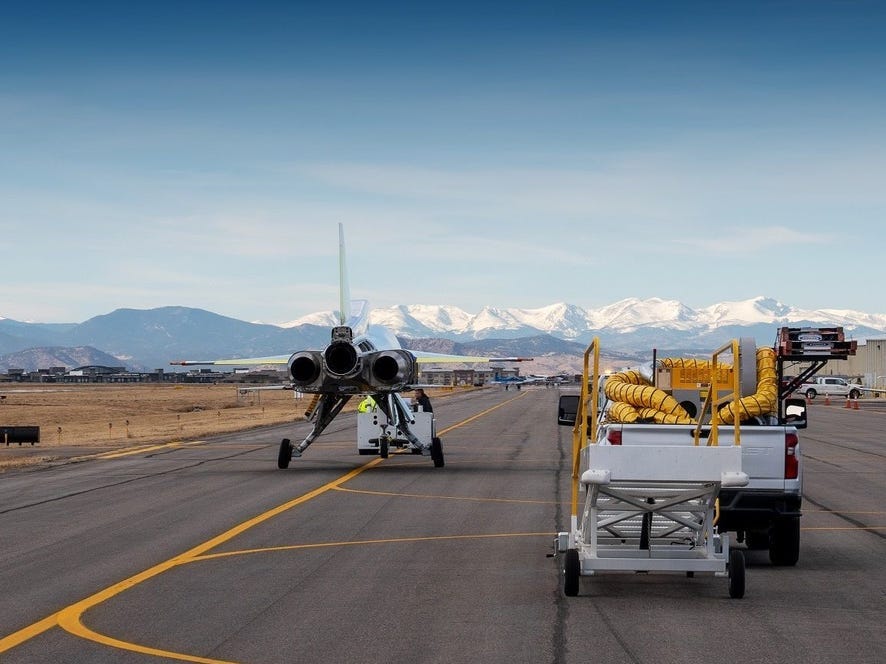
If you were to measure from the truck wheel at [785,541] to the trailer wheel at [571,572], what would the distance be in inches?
123

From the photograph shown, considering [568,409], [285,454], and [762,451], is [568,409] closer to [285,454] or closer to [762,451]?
[762,451]

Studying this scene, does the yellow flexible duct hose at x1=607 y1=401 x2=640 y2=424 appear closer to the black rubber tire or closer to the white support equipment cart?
the white support equipment cart

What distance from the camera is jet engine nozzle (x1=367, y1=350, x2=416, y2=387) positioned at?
2695cm

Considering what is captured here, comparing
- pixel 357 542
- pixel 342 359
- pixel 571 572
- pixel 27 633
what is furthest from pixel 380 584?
pixel 342 359

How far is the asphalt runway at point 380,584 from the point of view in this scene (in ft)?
32.3

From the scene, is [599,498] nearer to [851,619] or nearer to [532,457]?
[851,619]

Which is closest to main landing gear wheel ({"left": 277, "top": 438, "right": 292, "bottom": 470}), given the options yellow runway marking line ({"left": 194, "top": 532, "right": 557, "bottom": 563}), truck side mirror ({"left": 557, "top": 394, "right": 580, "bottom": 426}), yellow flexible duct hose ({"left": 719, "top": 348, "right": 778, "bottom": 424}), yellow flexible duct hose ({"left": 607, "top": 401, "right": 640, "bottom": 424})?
yellow runway marking line ({"left": 194, "top": 532, "right": 557, "bottom": 563})

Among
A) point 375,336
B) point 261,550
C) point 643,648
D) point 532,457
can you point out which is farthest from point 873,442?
point 643,648

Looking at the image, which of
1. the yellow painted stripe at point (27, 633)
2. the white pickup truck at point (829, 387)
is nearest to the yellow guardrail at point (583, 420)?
the yellow painted stripe at point (27, 633)

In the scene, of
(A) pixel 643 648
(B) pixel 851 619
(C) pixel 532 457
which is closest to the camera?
(A) pixel 643 648

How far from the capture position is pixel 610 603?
11.7m

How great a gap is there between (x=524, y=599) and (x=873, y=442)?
31.1 meters

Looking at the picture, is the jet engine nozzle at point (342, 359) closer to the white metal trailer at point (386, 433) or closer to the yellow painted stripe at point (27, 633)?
the white metal trailer at point (386, 433)

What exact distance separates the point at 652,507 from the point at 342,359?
50.5 ft
